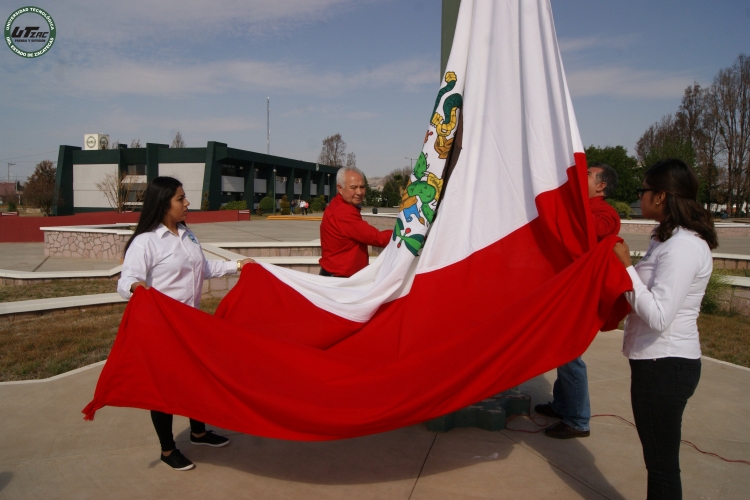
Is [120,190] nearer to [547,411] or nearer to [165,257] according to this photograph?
[165,257]

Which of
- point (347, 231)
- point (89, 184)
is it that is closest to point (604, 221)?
point (347, 231)

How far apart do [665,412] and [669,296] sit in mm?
563

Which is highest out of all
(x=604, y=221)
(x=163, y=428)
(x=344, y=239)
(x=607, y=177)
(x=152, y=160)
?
(x=152, y=160)

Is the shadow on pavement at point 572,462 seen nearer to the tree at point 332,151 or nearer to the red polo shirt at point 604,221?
the red polo shirt at point 604,221

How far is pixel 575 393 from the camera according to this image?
4098 mm

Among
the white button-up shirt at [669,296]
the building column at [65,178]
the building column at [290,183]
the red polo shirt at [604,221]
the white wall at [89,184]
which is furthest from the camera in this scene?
the building column at [290,183]

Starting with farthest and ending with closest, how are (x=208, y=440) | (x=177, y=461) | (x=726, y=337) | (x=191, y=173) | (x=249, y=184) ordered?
(x=249, y=184)
(x=191, y=173)
(x=726, y=337)
(x=208, y=440)
(x=177, y=461)

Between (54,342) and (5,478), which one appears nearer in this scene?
(5,478)

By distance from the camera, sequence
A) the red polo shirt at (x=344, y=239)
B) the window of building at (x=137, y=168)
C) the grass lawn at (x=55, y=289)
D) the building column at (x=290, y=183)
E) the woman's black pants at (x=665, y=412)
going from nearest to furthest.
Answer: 1. the woman's black pants at (x=665, y=412)
2. the red polo shirt at (x=344, y=239)
3. the grass lawn at (x=55, y=289)
4. the window of building at (x=137, y=168)
5. the building column at (x=290, y=183)

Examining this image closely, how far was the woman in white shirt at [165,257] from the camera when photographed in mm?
3568

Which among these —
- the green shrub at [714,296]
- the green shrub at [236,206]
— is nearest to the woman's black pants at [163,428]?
the green shrub at [714,296]

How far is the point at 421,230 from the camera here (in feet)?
12.2

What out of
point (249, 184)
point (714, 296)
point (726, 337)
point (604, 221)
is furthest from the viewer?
point (249, 184)

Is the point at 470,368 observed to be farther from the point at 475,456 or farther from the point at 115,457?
the point at 115,457
